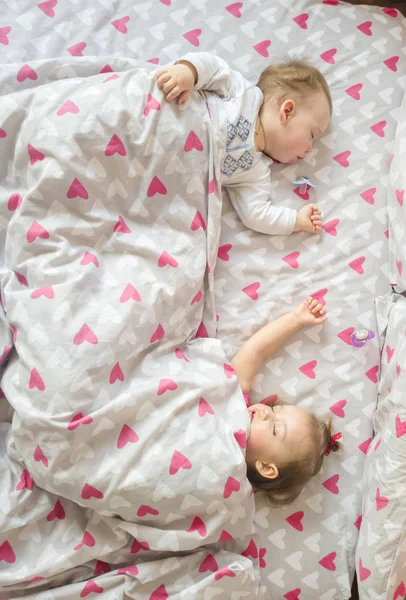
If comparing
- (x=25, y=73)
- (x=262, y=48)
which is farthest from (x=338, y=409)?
(x=25, y=73)

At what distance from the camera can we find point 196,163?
51.1 inches

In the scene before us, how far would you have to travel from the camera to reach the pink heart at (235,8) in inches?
59.6

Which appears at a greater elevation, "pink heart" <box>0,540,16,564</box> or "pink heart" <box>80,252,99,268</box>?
"pink heart" <box>80,252,99,268</box>

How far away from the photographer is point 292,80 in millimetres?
1375

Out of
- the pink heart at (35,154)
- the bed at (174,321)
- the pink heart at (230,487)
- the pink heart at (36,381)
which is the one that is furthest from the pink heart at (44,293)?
the pink heart at (230,487)

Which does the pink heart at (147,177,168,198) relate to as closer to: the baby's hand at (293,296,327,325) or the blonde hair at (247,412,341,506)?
the baby's hand at (293,296,327,325)

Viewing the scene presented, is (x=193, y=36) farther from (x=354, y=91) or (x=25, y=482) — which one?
(x=25, y=482)

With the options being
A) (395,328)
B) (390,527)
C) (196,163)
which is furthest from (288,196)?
(390,527)

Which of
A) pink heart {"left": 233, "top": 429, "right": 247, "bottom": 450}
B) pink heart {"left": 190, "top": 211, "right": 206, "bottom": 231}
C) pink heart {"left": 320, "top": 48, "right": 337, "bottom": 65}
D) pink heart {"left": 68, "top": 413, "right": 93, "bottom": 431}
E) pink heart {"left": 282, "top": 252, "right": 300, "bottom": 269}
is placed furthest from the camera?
pink heart {"left": 320, "top": 48, "right": 337, "bottom": 65}

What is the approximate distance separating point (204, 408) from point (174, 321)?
182mm

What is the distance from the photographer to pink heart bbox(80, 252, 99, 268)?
3.89 feet

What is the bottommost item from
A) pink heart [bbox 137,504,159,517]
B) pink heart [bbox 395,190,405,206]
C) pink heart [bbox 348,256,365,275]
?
pink heart [bbox 137,504,159,517]

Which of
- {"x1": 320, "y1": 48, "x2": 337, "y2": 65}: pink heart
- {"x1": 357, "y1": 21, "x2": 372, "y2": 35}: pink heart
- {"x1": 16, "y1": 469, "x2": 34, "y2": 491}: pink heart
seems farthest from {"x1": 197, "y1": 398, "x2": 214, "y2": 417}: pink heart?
{"x1": 357, "y1": 21, "x2": 372, "y2": 35}: pink heart

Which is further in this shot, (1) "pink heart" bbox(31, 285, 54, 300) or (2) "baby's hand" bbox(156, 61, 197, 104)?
(2) "baby's hand" bbox(156, 61, 197, 104)
